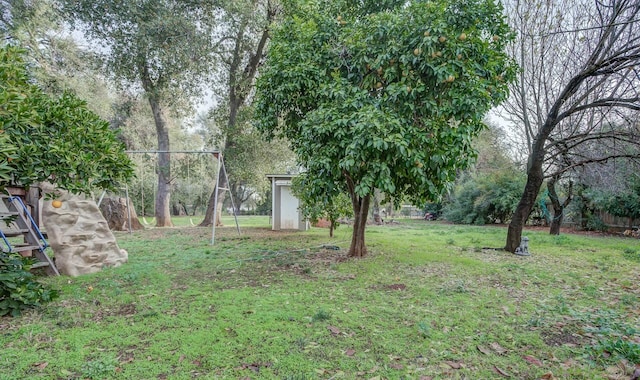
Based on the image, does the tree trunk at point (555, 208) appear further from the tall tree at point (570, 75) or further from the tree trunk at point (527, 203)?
the tree trunk at point (527, 203)

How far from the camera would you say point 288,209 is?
40.9ft

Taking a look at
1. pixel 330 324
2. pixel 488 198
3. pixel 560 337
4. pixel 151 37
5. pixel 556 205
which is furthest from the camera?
pixel 488 198

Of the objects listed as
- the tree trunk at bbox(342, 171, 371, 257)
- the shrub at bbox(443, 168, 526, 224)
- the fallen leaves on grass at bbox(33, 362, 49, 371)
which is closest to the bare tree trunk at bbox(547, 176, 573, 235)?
the shrub at bbox(443, 168, 526, 224)

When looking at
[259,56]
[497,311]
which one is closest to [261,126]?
[497,311]

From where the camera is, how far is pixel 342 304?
3.56 m

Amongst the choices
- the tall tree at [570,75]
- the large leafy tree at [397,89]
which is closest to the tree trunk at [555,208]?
the tall tree at [570,75]

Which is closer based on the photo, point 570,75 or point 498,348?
point 498,348

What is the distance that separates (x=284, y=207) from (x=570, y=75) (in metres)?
9.10

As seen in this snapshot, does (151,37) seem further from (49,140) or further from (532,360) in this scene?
(532,360)

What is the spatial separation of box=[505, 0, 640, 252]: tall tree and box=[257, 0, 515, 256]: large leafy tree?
6.31ft

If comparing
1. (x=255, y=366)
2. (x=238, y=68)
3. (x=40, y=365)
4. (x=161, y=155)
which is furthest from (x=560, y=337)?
(x=161, y=155)

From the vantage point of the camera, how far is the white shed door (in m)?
12.4

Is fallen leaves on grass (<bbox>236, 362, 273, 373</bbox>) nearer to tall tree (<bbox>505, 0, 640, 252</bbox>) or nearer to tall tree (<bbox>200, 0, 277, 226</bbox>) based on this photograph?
tall tree (<bbox>505, 0, 640, 252</bbox>)

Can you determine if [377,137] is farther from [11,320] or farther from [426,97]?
[11,320]
